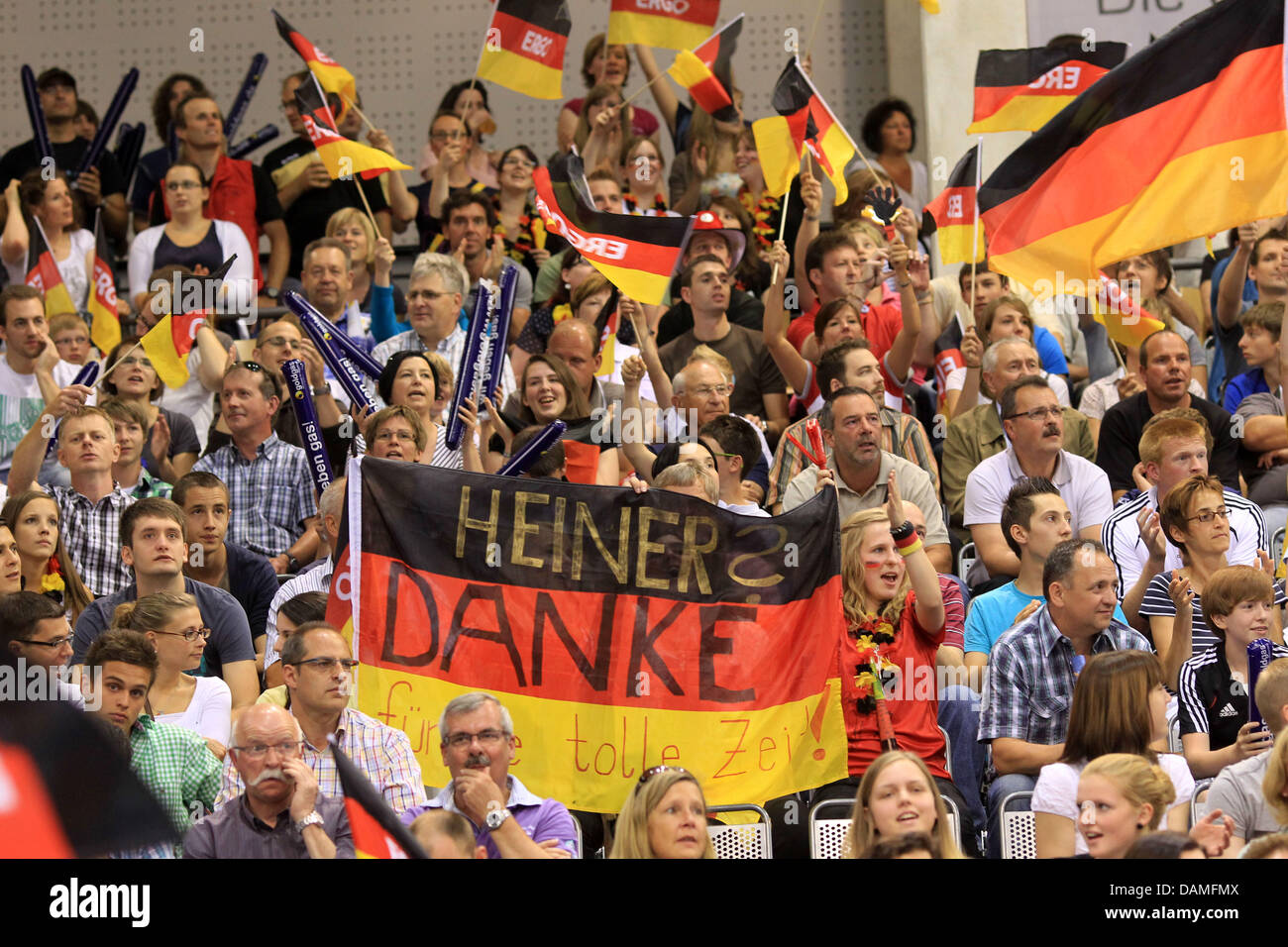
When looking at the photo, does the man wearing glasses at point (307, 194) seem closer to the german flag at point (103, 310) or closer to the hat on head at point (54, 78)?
the german flag at point (103, 310)

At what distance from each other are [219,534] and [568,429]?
1953 mm

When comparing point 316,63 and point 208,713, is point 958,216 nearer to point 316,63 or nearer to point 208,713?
point 316,63

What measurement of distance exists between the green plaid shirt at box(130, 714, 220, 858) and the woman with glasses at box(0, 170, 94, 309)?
645cm

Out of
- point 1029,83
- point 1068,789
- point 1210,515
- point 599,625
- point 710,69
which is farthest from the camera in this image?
point 710,69

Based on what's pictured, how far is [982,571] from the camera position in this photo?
31.7 ft

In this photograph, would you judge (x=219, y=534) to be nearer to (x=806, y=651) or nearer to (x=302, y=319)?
(x=302, y=319)

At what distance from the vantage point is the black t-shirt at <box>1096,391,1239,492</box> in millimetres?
10070

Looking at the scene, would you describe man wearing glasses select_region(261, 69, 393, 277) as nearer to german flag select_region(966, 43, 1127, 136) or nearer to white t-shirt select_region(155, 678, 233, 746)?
german flag select_region(966, 43, 1127, 136)

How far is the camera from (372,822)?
4.83 metres

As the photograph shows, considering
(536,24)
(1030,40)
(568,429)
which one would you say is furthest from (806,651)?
(1030,40)

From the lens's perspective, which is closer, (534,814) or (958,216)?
(534,814)

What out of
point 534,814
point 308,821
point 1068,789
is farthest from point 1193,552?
point 308,821

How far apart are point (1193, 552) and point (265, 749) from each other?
157 inches

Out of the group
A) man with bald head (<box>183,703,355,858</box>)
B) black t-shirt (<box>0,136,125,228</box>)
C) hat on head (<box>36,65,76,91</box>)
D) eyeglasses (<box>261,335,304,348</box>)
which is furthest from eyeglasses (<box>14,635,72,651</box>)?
hat on head (<box>36,65,76,91</box>)
